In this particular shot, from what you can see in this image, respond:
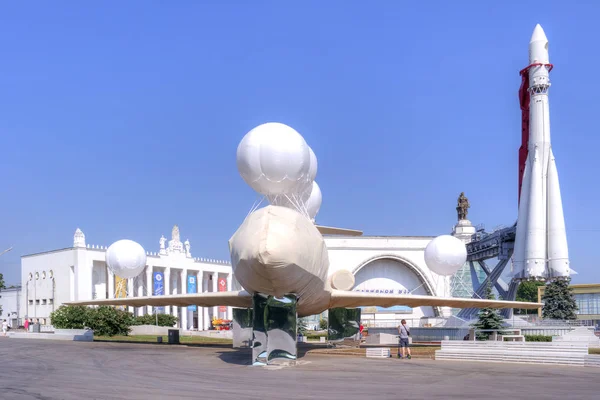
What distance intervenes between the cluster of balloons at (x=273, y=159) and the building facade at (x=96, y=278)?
3661 centimetres

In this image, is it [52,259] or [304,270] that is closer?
[304,270]

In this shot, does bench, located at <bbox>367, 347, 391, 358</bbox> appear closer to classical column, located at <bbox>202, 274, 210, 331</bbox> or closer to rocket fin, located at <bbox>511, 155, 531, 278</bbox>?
rocket fin, located at <bbox>511, 155, 531, 278</bbox>

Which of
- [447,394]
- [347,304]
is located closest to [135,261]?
[347,304]

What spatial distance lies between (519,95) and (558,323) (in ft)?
73.9

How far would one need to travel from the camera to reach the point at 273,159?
23547 millimetres

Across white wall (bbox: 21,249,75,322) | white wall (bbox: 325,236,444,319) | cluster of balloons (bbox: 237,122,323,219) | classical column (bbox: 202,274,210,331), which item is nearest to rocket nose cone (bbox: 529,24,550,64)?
white wall (bbox: 325,236,444,319)

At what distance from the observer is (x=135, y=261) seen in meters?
36.0

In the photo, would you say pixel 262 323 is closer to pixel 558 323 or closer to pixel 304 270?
pixel 304 270

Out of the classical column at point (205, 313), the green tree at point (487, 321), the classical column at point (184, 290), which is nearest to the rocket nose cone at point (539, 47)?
the green tree at point (487, 321)

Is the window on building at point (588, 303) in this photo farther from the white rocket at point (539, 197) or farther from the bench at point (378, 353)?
the bench at point (378, 353)

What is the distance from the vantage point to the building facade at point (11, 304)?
81.0 metres

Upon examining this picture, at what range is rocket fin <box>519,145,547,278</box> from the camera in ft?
157

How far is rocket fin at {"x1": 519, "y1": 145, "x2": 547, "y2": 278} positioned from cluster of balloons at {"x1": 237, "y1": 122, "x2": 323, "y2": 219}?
28923mm

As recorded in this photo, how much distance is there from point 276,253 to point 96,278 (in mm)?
55189
